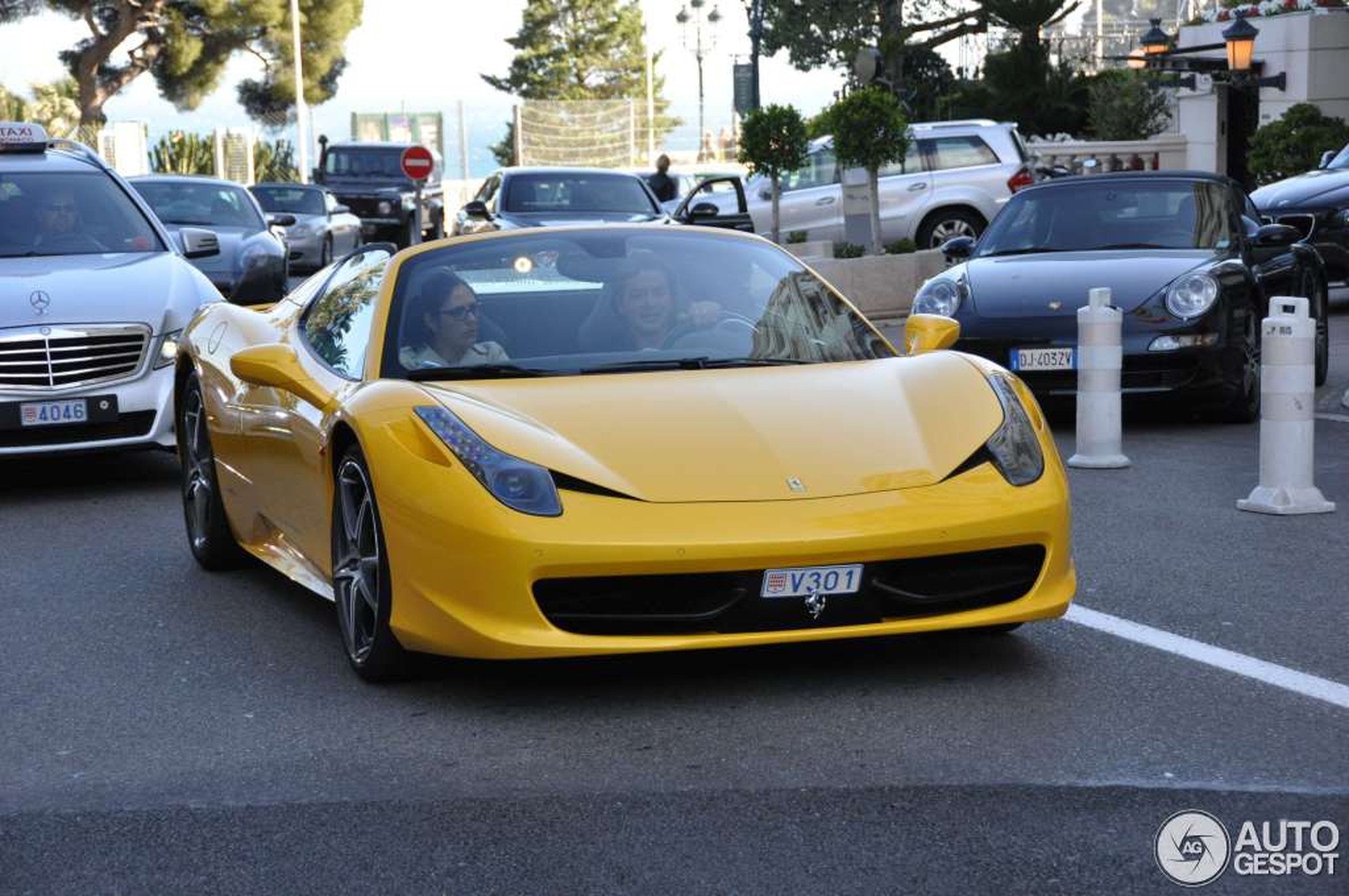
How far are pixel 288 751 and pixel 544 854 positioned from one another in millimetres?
1156

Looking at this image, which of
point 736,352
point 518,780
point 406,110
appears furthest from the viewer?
point 406,110

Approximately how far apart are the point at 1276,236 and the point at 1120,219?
2.98 feet

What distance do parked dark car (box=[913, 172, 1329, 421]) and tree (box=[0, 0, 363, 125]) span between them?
49696mm

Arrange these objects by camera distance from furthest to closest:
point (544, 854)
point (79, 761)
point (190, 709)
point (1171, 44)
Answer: point (1171, 44), point (190, 709), point (79, 761), point (544, 854)

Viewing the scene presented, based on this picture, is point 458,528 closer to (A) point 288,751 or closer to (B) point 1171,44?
(A) point 288,751

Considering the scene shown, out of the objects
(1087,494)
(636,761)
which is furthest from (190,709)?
(1087,494)

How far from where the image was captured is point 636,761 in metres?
5.05

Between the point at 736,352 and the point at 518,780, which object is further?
the point at 736,352

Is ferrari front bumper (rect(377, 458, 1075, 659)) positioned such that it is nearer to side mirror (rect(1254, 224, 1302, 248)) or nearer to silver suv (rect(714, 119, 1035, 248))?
side mirror (rect(1254, 224, 1302, 248))

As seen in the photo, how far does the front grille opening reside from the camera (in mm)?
5426

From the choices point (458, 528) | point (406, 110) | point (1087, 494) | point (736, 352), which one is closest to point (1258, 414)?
point (1087, 494)

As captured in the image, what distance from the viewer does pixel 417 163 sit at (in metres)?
36.0

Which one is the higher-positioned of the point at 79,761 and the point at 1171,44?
the point at 1171,44
